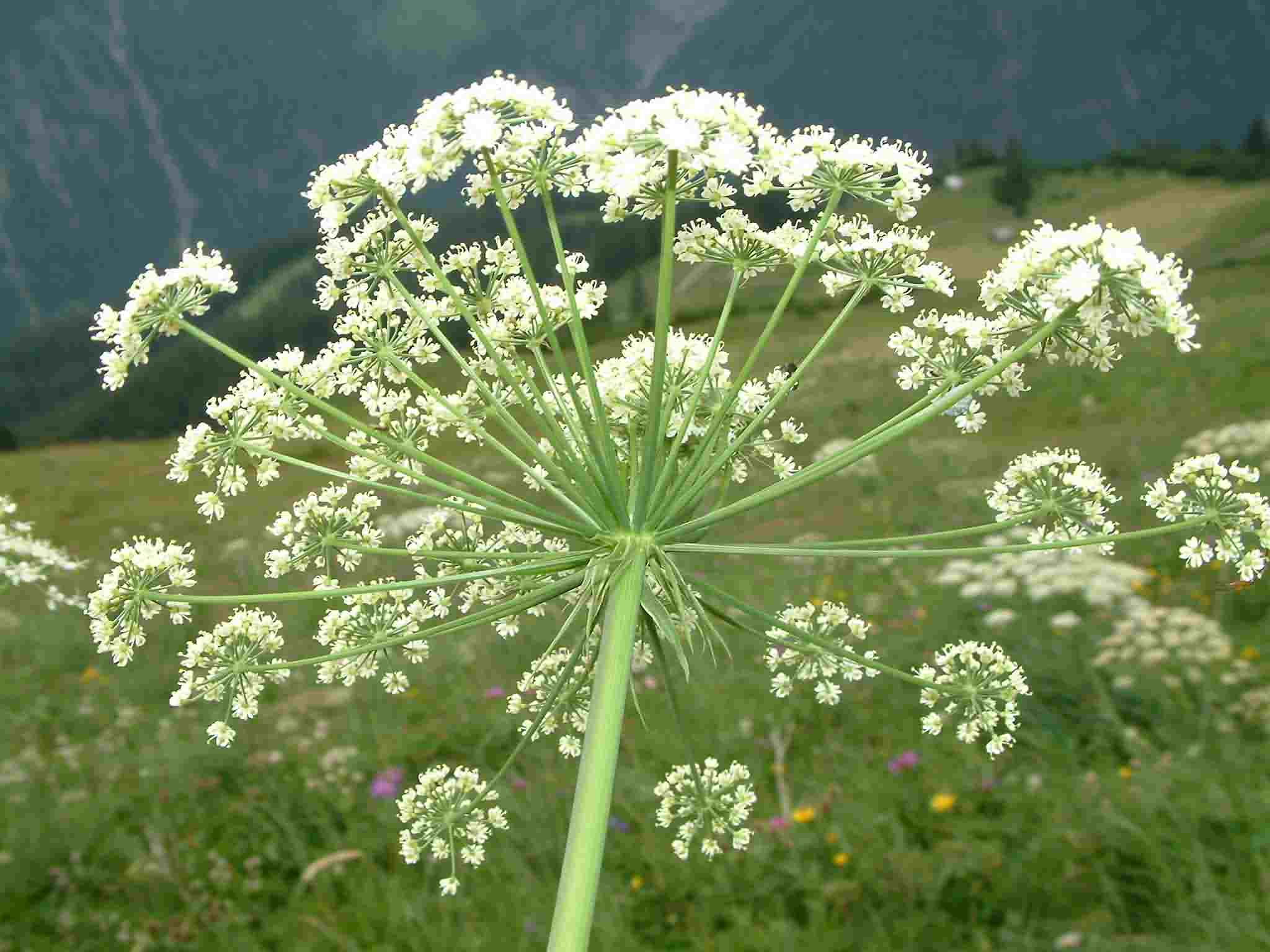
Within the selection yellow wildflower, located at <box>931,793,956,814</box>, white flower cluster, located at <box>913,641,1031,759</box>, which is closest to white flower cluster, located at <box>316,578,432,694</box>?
white flower cluster, located at <box>913,641,1031,759</box>

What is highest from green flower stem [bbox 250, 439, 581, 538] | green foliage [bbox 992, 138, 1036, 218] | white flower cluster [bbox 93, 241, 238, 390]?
green foliage [bbox 992, 138, 1036, 218]

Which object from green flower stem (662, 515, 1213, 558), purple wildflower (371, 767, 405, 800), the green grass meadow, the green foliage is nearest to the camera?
green flower stem (662, 515, 1213, 558)

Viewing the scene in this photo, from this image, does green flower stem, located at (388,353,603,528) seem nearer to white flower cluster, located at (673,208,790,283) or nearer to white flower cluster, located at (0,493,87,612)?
white flower cluster, located at (673,208,790,283)

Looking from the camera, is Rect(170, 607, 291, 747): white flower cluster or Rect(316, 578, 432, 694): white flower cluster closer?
Rect(170, 607, 291, 747): white flower cluster

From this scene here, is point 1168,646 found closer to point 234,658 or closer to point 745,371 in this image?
point 745,371

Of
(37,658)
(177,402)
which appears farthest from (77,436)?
(37,658)

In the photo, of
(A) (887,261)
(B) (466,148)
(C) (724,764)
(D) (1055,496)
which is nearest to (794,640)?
(D) (1055,496)
